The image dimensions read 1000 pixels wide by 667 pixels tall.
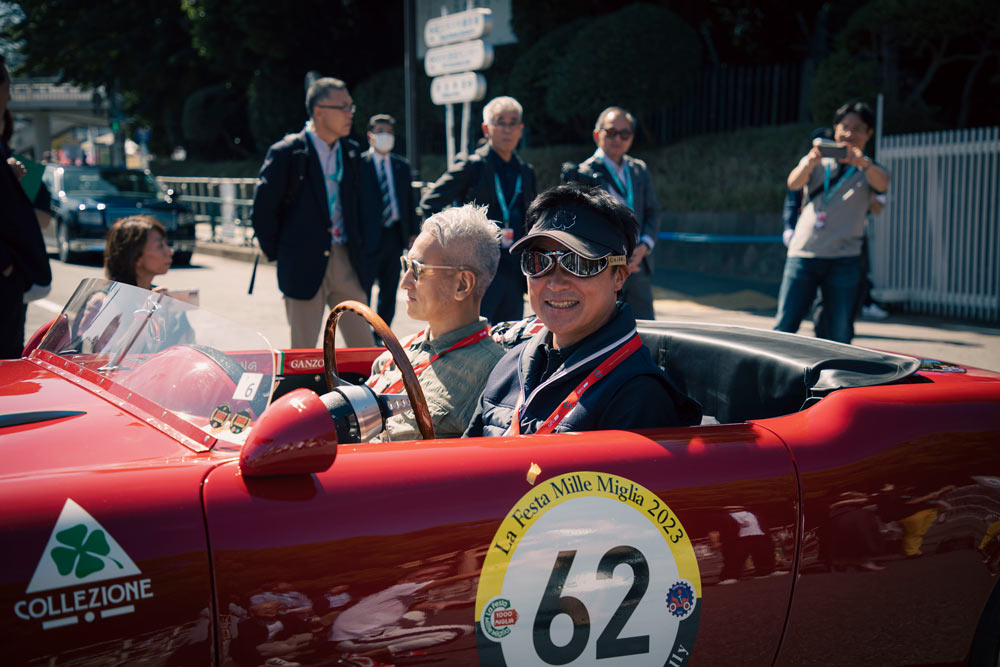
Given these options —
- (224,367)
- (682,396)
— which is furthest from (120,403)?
(682,396)

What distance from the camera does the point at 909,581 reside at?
2.09 meters

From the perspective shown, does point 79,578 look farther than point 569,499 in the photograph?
No

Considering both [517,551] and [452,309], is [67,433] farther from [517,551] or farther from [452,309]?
[452,309]

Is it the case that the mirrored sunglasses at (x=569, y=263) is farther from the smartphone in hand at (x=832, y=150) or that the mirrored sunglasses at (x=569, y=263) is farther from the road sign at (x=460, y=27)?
the road sign at (x=460, y=27)

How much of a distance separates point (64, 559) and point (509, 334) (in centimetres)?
176

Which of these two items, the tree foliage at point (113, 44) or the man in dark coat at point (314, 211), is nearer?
the man in dark coat at point (314, 211)

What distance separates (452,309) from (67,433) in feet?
3.97

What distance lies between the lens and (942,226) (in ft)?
32.5

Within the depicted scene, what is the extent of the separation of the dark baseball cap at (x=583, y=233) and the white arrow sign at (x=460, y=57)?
31.9 feet

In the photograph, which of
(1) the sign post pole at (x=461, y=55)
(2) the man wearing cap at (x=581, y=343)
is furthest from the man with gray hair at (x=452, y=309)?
(1) the sign post pole at (x=461, y=55)

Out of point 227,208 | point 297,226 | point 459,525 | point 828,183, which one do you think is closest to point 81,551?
point 459,525

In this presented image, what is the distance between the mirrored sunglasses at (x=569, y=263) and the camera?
2.31 metres

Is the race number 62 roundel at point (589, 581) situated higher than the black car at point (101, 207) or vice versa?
the black car at point (101, 207)

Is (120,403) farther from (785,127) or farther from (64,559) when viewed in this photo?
(785,127)
